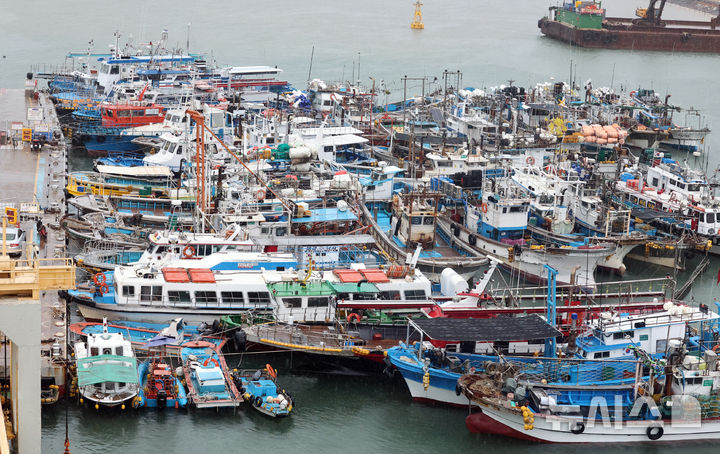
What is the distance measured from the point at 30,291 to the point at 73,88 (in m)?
40.3

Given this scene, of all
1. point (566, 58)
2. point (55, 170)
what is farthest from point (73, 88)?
point (566, 58)

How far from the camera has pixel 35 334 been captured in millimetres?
18953

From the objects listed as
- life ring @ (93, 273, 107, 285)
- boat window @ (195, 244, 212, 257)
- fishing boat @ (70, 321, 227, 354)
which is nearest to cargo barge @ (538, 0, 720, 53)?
boat window @ (195, 244, 212, 257)

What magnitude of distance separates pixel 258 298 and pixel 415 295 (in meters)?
4.18

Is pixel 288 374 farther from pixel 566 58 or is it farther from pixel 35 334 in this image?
pixel 566 58

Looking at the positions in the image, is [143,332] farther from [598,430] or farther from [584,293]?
[584,293]

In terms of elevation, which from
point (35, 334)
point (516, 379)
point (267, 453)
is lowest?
point (267, 453)

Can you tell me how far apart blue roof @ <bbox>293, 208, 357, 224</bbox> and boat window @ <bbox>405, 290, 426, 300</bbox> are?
5920 mm

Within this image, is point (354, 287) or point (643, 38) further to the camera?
point (643, 38)

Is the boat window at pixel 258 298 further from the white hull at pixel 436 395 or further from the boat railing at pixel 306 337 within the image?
the white hull at pixel 436 395

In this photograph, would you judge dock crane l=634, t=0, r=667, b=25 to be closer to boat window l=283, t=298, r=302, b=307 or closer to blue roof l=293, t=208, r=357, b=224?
blue roof l=293, t=208, r=357, b=224

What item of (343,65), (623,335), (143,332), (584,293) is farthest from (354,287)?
(343,65)

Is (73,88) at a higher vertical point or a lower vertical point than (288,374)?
higher

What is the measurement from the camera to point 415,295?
29.5 m
